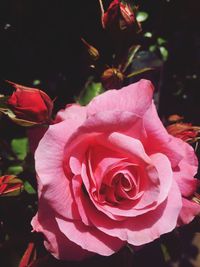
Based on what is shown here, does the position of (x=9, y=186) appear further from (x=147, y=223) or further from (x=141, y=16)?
(x=141, y=16)

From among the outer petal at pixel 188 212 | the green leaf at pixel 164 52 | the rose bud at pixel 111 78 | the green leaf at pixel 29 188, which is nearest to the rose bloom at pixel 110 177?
the outer petal at pixel 188 212

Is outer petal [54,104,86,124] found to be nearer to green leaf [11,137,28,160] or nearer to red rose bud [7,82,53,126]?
red rose bud [7,82,53,126]

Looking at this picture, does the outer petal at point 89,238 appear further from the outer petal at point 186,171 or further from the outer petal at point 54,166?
the outer petal at point 186,171

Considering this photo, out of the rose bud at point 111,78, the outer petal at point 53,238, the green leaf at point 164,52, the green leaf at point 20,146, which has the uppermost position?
the rose bud at point 111,78

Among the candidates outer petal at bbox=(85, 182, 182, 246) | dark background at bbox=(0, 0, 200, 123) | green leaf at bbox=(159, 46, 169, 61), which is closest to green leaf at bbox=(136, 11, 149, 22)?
dark background at bbox=(0, 0, 200, 123)

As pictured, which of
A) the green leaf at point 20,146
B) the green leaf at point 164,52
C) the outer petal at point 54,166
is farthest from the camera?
the green leaf at point 164,52

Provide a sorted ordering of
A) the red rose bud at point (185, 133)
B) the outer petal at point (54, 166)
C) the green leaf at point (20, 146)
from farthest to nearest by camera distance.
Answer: the green leaf at point (20, 146) → the red rose bud at point (185, 133) → the outer petal at point (54, 166)
